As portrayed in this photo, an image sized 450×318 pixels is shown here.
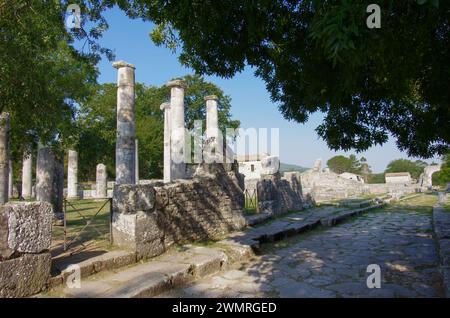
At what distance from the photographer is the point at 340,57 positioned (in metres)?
2.62

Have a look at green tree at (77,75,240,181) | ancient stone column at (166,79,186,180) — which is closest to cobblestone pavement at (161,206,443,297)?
ancient stone column at (166,79,186,180)

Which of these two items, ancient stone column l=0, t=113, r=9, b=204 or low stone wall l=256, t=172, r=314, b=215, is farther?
low stone wall l=256, t=172, r=314, b=215

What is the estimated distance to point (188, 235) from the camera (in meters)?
7.51

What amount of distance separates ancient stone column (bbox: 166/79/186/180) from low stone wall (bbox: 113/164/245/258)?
686cm

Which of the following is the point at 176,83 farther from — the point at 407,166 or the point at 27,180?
the point at 407,166

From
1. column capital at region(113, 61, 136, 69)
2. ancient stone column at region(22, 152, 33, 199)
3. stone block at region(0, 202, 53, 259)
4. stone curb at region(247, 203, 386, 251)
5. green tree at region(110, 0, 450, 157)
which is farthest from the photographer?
ancient stone column at region(22, 152, 33, 199)

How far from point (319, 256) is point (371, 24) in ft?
17.3

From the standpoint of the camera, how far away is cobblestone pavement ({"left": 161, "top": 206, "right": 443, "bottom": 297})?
4.77 m

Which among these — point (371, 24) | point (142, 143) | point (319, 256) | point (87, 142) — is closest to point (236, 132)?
point (142, 143)

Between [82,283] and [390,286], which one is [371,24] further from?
[82,283]

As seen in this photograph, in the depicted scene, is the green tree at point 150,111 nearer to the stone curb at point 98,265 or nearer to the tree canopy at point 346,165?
the stone curb at point 98,265

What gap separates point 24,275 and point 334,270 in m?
4.60

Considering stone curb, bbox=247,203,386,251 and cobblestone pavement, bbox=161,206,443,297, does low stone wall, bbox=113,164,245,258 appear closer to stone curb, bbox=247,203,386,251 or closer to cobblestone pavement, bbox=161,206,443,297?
stone curb, bbox=247,203,386,251
